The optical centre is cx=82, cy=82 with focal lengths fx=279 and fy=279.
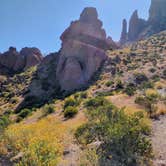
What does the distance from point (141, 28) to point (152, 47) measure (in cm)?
7263

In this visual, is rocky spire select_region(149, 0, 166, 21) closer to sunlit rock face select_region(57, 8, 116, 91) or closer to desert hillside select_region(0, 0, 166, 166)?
desert hillside select_region(0, 0, 166, 166)

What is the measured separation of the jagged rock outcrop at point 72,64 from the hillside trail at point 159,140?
1433 inches

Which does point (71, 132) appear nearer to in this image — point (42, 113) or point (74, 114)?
point (74, 114)

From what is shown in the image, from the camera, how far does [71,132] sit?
17672mm

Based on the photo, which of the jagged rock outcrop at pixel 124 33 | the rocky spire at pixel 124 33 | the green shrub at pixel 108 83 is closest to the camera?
the green shrub at pixel 108 83

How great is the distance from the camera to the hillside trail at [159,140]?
13.4m

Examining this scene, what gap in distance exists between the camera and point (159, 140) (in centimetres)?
1642

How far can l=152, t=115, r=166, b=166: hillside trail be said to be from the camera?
13400 mm

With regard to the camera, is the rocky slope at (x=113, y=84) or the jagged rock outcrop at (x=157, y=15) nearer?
the rocky slope at (x=113, y=84)

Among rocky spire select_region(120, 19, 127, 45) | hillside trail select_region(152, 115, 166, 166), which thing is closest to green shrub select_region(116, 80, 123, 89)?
hillside trail select_region(152, 115, 166, 166)

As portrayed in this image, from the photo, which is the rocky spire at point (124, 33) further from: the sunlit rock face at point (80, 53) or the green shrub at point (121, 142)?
the green shrub at point (121, 142)

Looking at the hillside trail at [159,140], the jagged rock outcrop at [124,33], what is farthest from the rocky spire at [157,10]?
the hillside trail at [159,140]

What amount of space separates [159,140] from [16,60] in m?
75.1

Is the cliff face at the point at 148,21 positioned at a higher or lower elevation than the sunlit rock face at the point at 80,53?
higher
